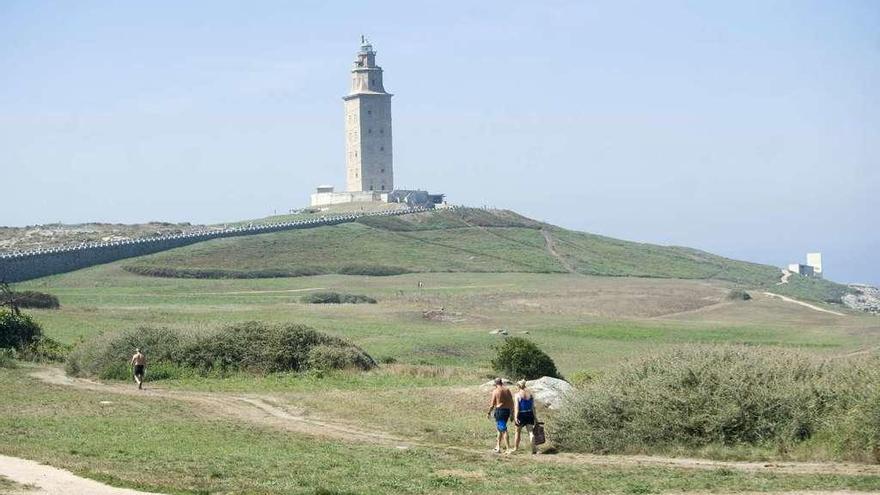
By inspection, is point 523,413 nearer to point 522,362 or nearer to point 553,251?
point 522,362

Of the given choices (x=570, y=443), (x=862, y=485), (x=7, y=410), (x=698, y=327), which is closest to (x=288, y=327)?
(x=7, y=410)

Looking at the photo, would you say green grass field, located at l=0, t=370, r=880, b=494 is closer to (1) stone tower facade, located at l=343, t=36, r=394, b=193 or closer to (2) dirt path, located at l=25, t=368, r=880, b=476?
(2) dirt path, located at l=25, t=368, r=880, b=476

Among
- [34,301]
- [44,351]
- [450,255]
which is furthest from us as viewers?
[450,255]

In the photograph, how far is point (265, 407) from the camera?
32.3 m

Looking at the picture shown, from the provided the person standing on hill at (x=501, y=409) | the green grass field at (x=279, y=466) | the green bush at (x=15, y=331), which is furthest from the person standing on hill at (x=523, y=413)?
the green bush at (x=15, y=331)

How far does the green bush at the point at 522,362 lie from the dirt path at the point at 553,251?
69633 mm

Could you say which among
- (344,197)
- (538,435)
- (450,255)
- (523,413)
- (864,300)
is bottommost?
(864,300)

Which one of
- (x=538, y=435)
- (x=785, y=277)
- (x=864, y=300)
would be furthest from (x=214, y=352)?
(x=785, y=277)

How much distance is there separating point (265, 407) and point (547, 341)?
27646 millimetres

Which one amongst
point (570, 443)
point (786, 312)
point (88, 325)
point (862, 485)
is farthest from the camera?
point (786, 312)

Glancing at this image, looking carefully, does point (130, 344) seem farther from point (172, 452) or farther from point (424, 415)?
point (172, 452)

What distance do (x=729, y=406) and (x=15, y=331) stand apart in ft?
89.8

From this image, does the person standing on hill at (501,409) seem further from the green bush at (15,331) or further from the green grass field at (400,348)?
the green bush at (15,331)

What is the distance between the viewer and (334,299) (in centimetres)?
7656
